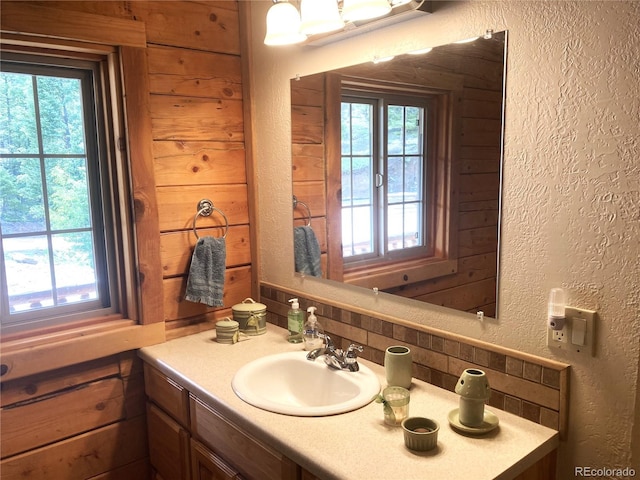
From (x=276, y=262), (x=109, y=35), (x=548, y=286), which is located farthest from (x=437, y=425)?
(x=109, y=35)

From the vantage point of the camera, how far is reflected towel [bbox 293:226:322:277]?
1.92 m

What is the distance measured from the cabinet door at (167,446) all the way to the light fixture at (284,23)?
4.42 feet

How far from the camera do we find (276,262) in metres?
2.13

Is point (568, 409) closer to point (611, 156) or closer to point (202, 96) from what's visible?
point (611, 156)

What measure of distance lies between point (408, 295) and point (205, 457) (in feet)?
2.68

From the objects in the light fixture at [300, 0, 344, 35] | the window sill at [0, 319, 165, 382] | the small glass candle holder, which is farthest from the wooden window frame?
the small glass candle holder

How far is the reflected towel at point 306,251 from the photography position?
1.92 m

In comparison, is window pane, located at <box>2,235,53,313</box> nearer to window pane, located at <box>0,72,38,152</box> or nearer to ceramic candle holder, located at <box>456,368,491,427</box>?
window pane, located at <box>0,72,38,152</box>

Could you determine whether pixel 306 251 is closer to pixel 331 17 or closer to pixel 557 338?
pixel 331 17

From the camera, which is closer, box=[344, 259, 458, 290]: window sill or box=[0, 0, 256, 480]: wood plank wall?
box=[344, 259, 458, 290]: window sill

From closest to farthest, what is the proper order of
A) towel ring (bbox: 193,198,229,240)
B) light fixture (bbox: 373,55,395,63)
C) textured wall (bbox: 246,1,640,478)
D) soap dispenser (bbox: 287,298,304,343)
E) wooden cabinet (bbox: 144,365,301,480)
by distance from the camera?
textured wall (bbox: 246,1,640,478) → wooden cabinet (bbox: 144,365,301,480) → light fixture (bbox: 373,55,395,63) → soap dispenser (bbox: 287,298,304,343) → towel ring (bbox: 193,198,229,240)

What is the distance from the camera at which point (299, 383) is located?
171 cm

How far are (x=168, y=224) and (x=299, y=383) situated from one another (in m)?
0.79

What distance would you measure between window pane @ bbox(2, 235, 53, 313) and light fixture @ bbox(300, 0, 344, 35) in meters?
1.17
